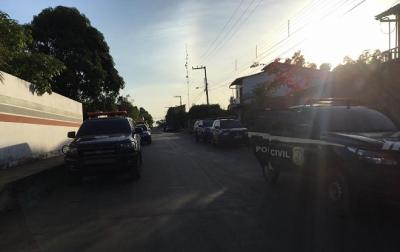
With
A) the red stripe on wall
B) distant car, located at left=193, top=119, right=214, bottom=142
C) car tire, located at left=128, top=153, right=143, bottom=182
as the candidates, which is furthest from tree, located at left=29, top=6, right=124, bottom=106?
car tire, located at left=128, top=153, right=143, bottom=182

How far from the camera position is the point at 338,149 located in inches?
318

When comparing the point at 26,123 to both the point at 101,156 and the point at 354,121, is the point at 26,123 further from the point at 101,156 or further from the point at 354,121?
the point at 354,121

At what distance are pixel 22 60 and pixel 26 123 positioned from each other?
2.57 m

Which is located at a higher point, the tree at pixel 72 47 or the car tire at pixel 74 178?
the tree at pixel 72 47

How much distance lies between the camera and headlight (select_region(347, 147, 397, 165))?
707 centimetres

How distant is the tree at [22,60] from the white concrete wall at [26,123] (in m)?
0.67

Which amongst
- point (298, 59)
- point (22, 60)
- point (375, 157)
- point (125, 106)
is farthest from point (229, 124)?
point (125, 106)

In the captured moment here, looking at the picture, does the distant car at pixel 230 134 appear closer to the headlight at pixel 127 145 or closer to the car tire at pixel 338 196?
the headlight at pixel 127 145

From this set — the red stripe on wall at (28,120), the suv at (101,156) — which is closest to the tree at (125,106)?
the red stripe on wall at (28,120)

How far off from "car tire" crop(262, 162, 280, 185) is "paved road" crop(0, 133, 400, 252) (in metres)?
0.21

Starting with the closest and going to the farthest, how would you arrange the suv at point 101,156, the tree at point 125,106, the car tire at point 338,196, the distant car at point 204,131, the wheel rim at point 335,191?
the car tire at point 338,196, the wheel rim at point 335,191, the suv at point 101,156, the distant car at point 204,131, the tree at point 125,106

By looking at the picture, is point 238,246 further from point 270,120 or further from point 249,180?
point 249,180

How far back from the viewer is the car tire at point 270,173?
1182 centimetres

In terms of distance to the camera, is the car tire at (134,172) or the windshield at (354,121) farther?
the car tire at (134,172)
